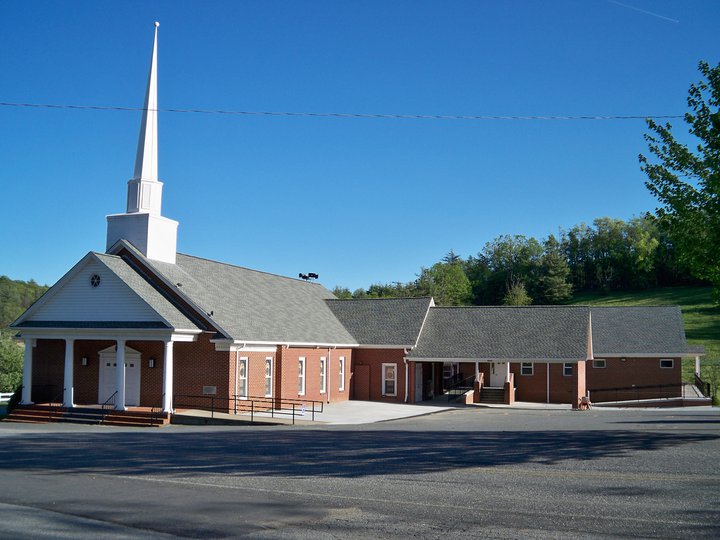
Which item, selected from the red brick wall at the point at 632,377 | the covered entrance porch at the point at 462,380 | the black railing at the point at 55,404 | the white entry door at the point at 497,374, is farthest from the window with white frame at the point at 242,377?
the red brick wall at the point at 632,377

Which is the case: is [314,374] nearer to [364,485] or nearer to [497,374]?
[497,374]

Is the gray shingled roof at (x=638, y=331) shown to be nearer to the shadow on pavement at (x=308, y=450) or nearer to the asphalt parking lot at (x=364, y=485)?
the asphalt parking lot at (x=364, y=485)

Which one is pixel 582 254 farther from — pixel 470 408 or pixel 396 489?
pixel 396 489

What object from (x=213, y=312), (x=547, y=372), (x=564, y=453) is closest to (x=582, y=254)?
(x=547, y=372)

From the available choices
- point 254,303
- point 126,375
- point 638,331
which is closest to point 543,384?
point 638,331

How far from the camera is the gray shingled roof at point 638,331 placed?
4572 centimetres

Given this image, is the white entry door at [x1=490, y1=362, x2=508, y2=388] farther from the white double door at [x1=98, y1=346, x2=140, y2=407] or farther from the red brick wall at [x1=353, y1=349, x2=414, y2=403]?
the white double door at [x1=98, y1=346, x2=140, y2=407]

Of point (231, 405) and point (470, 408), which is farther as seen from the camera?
point (470, 408)

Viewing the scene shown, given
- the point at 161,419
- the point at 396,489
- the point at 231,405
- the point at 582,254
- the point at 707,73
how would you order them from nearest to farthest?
the point at 396,489, the point at 707,73, the point at 161,419, the point at 231,405, the point at 582,254

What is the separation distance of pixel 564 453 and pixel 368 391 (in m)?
24.2

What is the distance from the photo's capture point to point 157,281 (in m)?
31.0

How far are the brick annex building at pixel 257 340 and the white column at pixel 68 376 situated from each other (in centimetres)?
6

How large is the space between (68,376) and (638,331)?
35.2 metres

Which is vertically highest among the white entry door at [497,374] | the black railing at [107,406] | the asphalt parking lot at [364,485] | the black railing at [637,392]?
the white entry door at [497,374]
